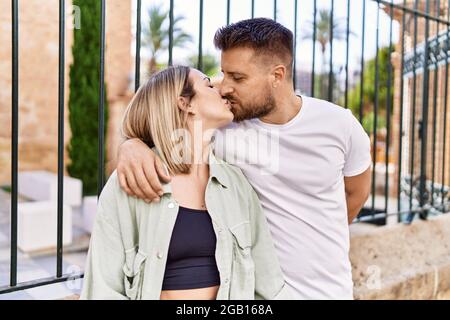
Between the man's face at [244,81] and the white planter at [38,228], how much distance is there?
4421 mm

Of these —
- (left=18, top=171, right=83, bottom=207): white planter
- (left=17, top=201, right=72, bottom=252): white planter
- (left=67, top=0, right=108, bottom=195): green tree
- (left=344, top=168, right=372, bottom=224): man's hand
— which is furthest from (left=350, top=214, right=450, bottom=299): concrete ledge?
(left=67, top=0, right=108, bottom=195): green tree

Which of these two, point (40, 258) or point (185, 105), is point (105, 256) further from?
point (40, 258)

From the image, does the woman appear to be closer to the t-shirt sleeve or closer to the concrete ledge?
the t-shirt sleeve

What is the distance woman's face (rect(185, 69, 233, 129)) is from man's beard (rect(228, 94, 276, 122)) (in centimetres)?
7

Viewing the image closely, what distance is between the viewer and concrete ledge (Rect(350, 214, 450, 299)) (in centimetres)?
267

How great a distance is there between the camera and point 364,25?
2508 mm

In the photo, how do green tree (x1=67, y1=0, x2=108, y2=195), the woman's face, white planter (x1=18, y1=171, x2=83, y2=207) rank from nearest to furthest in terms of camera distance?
the woman's face → white planter (x1=18, y1=171, x2=83, y2=207) → green tree (x1=67, y1=0, x2=108, y2=195)

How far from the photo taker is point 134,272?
1266mm

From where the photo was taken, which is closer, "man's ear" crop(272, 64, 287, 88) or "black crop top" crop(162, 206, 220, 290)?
"black crop top" crop(162, 206, 220, 290)

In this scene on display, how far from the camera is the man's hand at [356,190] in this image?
1.78m

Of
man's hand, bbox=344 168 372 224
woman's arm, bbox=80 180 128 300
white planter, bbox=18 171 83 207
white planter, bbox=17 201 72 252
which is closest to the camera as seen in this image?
woman's arm, bbox=80 180 128 300

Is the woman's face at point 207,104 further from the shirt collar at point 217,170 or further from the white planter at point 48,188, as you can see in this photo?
the white planter at point 48,188

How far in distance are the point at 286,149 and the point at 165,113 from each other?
44cm

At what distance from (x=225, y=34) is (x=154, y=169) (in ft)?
1.52
